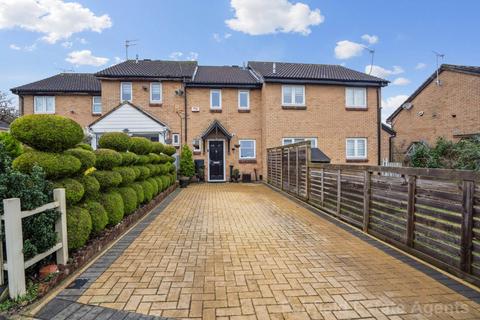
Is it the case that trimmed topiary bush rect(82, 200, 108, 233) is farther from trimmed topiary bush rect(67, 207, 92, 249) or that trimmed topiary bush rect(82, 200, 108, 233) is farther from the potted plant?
the potted plant

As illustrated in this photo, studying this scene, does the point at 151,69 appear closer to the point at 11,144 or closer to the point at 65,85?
the point at 65,85

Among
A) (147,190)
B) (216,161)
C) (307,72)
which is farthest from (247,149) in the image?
(147,190)

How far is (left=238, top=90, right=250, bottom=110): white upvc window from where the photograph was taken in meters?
15.8

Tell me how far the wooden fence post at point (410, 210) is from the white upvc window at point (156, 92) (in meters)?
13.9

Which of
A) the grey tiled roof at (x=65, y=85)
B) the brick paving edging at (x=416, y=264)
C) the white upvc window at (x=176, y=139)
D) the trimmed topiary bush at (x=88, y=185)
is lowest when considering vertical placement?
the brick paving edging at (x=416, y=264)

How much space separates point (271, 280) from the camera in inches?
129

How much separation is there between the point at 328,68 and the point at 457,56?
26.9ft

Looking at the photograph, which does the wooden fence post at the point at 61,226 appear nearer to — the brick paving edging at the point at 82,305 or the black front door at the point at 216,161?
the brick paving edging at the point at 82,305

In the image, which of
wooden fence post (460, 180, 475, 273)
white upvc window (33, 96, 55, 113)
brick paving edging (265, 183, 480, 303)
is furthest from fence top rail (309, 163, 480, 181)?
white upvc window (33, 96, 55, 113)

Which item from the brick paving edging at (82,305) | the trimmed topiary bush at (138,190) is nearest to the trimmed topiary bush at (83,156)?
the brick paving edging at (82,305)

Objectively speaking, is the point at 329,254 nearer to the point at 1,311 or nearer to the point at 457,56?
the point at 1,311

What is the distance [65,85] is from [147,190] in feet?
46.0

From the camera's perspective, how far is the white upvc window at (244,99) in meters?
15.8

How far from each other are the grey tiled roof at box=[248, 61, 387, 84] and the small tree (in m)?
5.87
